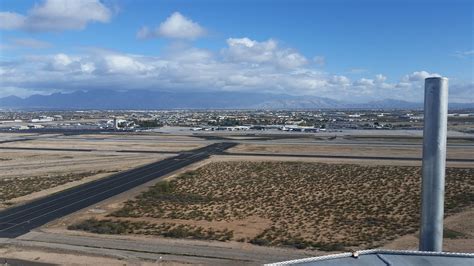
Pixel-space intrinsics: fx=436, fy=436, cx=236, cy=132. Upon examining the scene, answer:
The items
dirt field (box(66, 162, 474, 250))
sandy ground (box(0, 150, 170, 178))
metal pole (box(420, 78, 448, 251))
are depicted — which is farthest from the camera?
sandy ground (box(0, 150, 170, 178))

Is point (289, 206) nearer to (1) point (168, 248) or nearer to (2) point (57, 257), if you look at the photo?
(1) point (168, 248)

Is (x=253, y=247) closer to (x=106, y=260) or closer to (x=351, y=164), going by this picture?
(x=106, y=260)

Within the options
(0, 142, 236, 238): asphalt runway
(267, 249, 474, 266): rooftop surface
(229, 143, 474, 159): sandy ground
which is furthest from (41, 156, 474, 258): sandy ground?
(229, 143, 474, 159): sandy ground

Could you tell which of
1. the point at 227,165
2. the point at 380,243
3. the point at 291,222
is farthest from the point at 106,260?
the point at 227,165

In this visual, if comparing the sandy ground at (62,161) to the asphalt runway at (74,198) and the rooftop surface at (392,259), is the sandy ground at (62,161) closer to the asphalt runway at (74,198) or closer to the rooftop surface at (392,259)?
the asphalt runway at (74,198)

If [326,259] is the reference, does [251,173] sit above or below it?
below

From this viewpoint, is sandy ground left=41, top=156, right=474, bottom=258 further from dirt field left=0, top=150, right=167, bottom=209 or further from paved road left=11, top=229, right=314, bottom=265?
dirt field left=0, top=150, right=167, bottom=209
